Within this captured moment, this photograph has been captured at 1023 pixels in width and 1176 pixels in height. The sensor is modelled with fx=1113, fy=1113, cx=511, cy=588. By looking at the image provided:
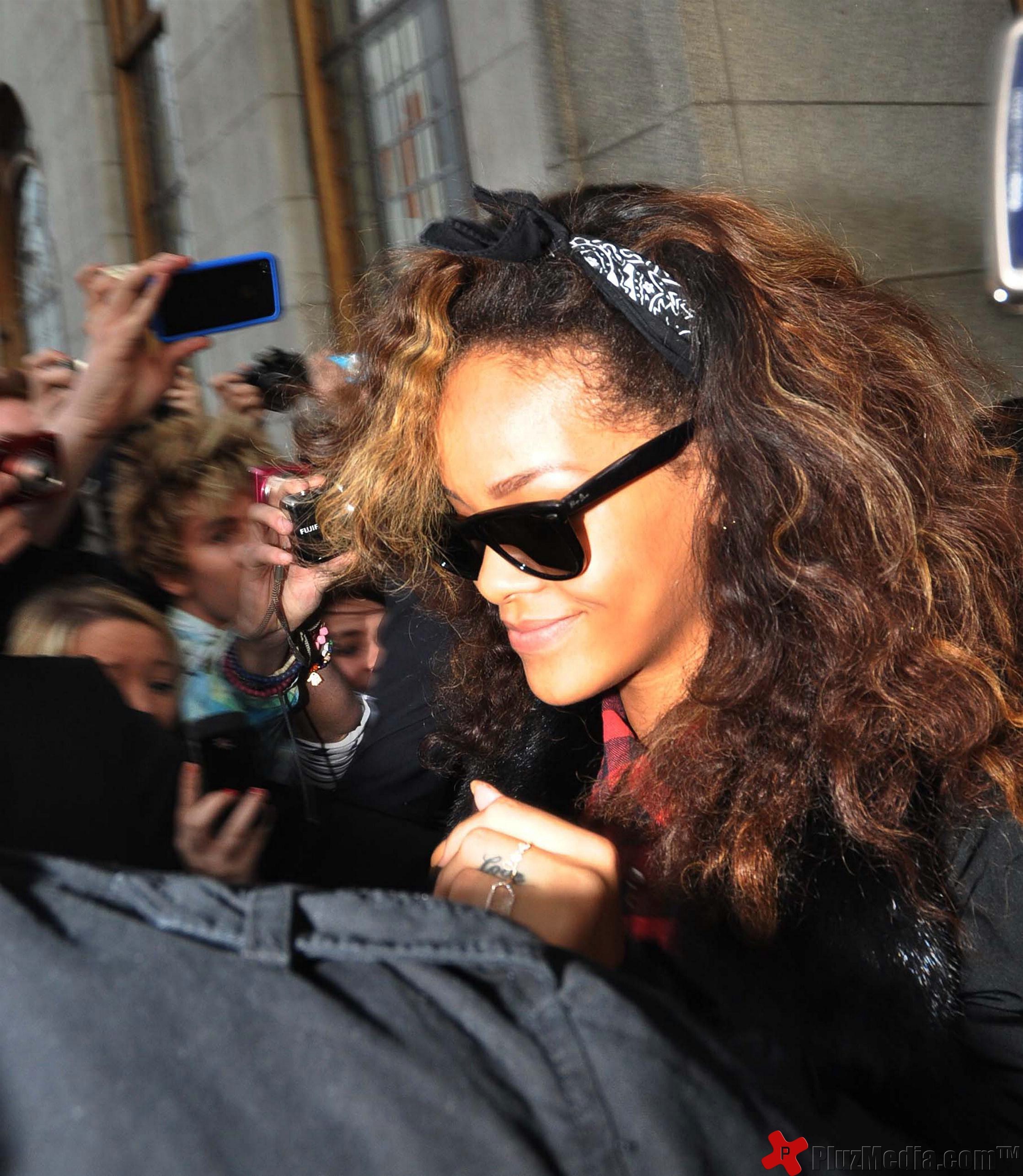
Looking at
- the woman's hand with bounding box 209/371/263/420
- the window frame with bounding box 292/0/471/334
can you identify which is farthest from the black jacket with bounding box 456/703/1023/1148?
the window frame with bounding box 292/0/471/334

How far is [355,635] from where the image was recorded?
103 inches

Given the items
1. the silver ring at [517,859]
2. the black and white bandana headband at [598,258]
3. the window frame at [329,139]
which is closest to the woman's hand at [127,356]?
the black and white bandana headband at [598,258]

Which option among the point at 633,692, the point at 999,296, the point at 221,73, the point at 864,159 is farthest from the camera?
the point at 221,73

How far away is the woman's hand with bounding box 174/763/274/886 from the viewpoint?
1660 mm

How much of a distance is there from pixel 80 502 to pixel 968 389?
6.07 feet

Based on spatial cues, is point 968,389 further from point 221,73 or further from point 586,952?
point 221,73

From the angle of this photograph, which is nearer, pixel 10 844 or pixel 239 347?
pixel 10 844

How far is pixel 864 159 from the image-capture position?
15.1ft

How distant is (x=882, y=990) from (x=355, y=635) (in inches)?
59.8

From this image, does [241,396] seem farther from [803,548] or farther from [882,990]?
[882,990]

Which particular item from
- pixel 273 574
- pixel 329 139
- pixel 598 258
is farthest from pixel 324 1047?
pixel 329 139

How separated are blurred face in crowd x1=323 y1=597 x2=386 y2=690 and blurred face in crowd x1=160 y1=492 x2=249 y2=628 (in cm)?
22

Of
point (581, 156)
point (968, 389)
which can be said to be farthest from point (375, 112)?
point (968, 389)

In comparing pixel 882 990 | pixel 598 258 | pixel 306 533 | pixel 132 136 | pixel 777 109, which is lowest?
pixel 882 990
